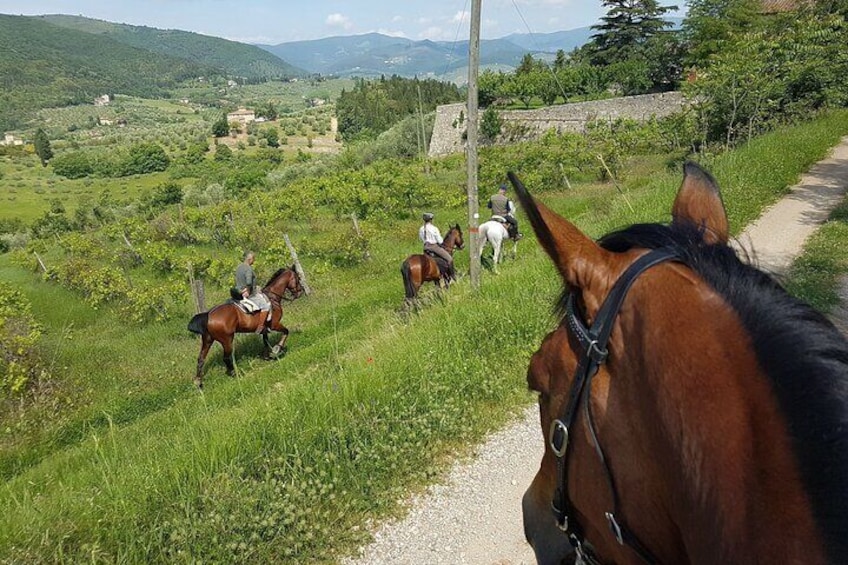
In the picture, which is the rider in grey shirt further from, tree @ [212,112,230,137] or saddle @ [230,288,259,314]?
tree @ [212,112,230,137]

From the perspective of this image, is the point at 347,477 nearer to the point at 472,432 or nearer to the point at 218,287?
the point at 472,432

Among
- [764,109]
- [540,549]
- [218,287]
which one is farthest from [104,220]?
[540,549]

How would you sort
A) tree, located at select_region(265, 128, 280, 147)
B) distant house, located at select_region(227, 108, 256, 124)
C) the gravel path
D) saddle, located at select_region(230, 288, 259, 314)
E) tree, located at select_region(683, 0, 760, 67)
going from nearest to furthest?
the gravel path < saddle, located at select_region(230, 288, 259, 314) < tree, located at select_region(683, 0, 760, 67) < tree, located at select_region(265, 128, 280, 147) < distant house, located at select_region(227, 108, 256, 124)

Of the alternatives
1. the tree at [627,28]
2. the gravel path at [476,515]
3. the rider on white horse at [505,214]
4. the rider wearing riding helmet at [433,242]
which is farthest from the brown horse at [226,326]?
the tree at [627,28]

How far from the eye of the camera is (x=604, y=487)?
1.40 meters

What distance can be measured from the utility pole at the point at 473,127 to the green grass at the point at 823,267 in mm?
5014

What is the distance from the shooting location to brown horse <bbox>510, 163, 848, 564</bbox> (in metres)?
1.02

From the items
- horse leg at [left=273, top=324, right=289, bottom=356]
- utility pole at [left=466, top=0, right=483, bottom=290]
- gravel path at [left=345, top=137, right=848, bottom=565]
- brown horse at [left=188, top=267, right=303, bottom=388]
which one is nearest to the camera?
gravel path at [left=345, top=137, right=848, bottom=565]

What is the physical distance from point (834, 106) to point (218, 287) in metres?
26.1

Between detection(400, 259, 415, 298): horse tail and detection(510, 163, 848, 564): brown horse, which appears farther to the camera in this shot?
detection(400, 259, 415, 298): horse tail

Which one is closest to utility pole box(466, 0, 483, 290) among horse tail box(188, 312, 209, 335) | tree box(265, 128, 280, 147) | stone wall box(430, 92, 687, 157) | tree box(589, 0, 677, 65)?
horse tail box(188, 312, 209, 335)

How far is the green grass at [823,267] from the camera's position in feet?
25.5

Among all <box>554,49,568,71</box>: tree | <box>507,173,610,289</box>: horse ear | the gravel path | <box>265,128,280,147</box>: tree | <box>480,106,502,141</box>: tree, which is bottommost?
<box>265,128,280,147</box>: tree

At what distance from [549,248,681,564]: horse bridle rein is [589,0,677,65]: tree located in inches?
2147
